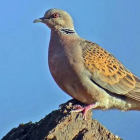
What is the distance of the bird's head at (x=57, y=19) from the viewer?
24.7 feet

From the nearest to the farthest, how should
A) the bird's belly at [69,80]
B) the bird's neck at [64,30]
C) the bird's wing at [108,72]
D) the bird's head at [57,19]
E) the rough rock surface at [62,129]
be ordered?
the rough rock surface at [62,129] < the bird's belly at [69,80] < the bird's wing at [108,72] < the bird's neck at [64,30] < the bird's head at [57,19]

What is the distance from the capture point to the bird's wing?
7.03 meters

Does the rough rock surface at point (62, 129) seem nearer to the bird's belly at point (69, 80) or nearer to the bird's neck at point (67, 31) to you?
the bird's belly at point (69, 80)

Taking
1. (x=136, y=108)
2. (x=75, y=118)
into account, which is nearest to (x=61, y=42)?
(x=136, y=108)

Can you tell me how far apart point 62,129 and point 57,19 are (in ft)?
11.4

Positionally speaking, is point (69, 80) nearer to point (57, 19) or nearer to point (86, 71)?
point (86, 71)

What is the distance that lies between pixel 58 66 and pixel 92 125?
6.98 ft

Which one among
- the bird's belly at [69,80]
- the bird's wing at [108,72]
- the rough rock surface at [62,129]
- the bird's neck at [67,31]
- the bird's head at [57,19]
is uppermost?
the bird's head at [57,19]

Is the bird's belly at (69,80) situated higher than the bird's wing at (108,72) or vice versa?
the bird's wing at (108,72)

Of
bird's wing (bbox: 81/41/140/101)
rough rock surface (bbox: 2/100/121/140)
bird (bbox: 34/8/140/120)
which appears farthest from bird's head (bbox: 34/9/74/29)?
rough rock surface (bbox: 2/100/121/140)

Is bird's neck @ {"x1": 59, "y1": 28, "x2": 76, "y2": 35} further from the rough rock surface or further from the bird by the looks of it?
the rough rock surface

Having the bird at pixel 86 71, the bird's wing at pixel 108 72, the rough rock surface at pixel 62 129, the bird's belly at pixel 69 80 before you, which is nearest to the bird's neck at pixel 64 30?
the bird at pixel 86 71

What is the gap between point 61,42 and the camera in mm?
7086

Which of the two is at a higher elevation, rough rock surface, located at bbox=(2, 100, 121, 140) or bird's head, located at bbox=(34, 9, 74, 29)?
bird's head, located at bbox=(34, 9, 74, 29)
